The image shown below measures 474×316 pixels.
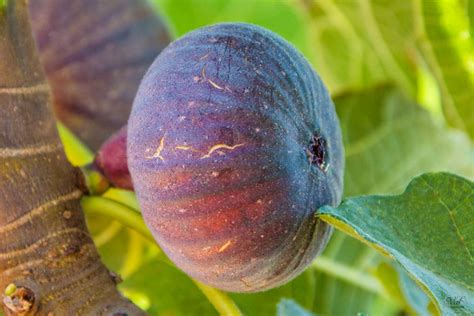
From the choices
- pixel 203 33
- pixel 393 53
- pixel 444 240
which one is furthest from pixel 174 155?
pixel 393 53

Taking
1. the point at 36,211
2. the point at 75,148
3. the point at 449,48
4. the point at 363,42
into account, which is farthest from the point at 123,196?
the point at 363,42

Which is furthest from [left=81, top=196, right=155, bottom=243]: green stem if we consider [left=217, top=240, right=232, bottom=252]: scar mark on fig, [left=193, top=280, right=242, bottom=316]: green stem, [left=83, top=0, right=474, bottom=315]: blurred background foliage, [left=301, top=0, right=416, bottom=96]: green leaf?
[left=301, top=0, right=416, bottom=96]: green leaf

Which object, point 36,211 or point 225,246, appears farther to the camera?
point 36,211

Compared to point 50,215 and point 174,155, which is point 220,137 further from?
point 50,215

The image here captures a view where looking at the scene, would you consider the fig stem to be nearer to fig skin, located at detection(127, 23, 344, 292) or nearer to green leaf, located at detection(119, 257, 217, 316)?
green leaf, located at detection(119, 257, 217, 316)

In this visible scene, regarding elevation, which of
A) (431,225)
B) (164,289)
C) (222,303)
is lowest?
(164,289)

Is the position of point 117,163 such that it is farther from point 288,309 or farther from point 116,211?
point 288,309
